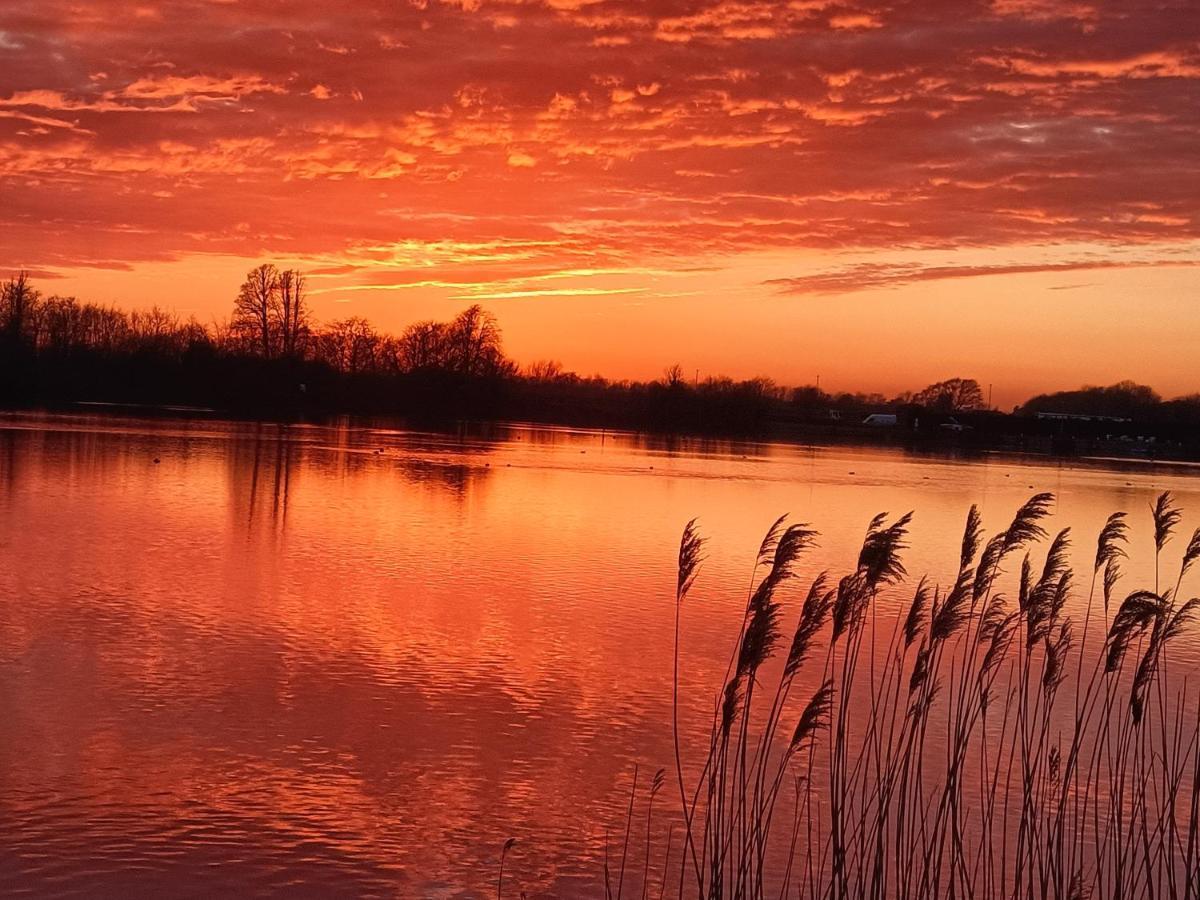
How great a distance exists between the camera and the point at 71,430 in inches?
1788

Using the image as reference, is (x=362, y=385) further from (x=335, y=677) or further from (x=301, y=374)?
(x=335, y=677)

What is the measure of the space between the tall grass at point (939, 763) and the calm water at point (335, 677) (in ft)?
3.08

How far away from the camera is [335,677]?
1068 cm

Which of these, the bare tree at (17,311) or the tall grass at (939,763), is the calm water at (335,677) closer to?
the tall grass at (939,763)

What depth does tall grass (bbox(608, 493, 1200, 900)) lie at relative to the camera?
5.57 meters

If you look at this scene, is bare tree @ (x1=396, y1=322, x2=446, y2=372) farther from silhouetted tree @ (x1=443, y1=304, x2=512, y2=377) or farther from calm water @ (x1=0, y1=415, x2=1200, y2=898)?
calm water @ (x1=0, y1=415, x2=1200, y2=898)

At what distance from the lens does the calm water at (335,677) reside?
699 centimetres

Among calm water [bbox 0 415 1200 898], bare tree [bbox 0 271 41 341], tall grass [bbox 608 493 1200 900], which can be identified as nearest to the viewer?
tall grass [bbox 608 493 1200 900]

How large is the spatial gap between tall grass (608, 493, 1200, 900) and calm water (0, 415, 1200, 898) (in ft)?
3.08

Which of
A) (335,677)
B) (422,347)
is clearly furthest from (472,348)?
(335,677)

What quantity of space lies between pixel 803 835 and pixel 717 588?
893cm

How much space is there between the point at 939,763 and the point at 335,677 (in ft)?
16.9

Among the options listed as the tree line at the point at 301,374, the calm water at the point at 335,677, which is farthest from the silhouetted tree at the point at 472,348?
the calm water at the point at 335,677

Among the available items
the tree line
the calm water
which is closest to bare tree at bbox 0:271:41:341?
the tree line
